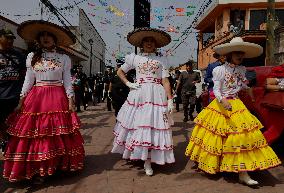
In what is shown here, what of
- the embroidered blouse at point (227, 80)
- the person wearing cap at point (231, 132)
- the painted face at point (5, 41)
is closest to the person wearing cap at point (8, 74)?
the painted face at point (5, 41)

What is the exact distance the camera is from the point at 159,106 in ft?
17.4

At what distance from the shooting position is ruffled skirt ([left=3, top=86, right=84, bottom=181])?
15.1 ft

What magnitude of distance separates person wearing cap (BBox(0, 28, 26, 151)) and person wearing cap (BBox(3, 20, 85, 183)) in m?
0.31

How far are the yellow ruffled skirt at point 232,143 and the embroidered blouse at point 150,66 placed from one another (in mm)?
1002

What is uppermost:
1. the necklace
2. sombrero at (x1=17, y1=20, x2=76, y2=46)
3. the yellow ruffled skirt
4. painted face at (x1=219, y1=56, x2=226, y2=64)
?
sombrero at (x1=17, y1=20, x2=76, y2=46)

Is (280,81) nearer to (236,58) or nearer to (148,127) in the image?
(236,58)

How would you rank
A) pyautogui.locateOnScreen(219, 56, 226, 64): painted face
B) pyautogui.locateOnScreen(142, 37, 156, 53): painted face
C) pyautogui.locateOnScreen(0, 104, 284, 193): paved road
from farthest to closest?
pyautogui.locateOnScreen(219, 56, 226, 64): painted face < pyautogui.locateOnScreen(142, 37, 156, 53): painted face < pyautogui.locateOnScreen(0, 104, 284, 193): paved road

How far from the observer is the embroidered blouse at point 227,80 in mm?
4918

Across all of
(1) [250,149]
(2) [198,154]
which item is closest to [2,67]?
(2) [198,154]

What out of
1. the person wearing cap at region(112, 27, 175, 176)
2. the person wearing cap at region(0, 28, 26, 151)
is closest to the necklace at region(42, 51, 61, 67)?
the person wearing cap at region(0, 28, 26, 151)

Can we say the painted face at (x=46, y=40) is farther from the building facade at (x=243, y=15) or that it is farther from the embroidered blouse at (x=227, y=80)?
the building facade at (x=243, y=15)

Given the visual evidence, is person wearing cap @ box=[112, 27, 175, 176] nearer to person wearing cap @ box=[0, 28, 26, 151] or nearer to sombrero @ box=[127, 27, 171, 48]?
sombrero @ box=[127, 27, 171, 48]

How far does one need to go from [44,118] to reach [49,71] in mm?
669

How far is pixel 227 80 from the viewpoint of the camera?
4957mm
